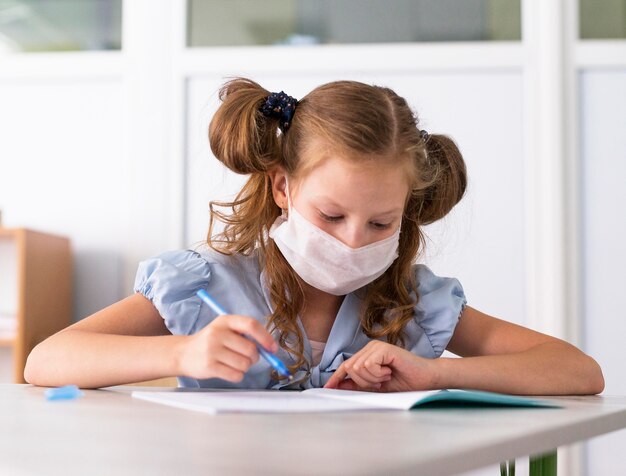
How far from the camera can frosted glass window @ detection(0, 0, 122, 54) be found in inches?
114

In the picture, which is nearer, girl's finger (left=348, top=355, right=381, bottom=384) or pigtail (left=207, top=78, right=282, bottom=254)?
girl's finger (left=348, top=355, right=381, bottom=384)

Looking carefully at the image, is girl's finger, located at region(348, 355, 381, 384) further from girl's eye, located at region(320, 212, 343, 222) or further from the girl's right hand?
girl's eye, located at region(320, 212, 343, 222)

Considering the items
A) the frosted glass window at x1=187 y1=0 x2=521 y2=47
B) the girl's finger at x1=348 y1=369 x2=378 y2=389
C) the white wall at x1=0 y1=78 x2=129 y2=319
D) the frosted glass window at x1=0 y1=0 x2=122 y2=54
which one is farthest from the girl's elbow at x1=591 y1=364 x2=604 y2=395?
the frosted glass window at x1=0 y1=0 x2=122 y2=54

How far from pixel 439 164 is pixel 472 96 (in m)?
1.36

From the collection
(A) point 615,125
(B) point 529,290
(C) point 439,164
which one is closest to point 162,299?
(C) point 439,164

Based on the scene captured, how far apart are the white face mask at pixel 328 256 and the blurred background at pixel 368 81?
119 centimetres

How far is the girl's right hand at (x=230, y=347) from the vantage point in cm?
79

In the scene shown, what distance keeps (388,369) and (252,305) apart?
1.32 feet

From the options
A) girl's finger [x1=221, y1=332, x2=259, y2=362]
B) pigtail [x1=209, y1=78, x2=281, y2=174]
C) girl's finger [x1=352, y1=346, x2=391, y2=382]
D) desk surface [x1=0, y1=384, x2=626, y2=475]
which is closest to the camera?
desk surface [x1=0, y1=384, x2=626, y2=475]

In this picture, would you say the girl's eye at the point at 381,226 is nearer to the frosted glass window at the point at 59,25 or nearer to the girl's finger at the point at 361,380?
the girl's finger at the point at 361,380

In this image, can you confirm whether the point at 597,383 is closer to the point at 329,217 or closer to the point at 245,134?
the point at 329,217

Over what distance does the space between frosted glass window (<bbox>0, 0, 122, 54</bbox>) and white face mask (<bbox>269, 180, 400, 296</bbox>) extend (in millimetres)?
1866

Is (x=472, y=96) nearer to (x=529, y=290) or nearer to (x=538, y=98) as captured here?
(x=538, y=98)

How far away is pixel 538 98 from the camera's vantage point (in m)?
2.65
